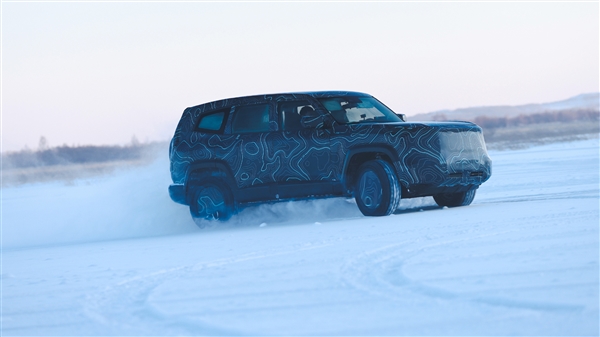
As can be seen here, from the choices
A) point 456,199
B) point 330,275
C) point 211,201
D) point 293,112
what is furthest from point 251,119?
point 330,275

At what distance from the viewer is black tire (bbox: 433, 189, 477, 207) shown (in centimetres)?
1068

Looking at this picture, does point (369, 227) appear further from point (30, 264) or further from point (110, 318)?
point (110, 318)

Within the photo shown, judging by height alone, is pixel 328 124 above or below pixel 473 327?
above

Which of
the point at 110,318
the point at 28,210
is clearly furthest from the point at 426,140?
the point at 28,210

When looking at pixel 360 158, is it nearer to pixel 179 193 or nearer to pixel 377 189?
pixel 377 189

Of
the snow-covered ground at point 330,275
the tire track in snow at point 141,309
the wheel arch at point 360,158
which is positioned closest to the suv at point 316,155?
the wheel arch at point 360,158

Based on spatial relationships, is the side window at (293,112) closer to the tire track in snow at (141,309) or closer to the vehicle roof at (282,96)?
the vehicle roof at (282,96)

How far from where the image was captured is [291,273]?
598cm

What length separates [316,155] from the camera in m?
9.78

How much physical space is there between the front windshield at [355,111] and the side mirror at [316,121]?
0.49 feet

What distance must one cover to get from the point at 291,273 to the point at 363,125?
158 inches

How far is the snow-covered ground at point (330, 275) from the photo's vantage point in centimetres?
434

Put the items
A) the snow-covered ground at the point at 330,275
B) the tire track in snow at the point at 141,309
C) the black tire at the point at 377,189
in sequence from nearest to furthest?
the snow-covered ground at the point at 330,275 → the tire track in snow at the point at 141,309 → the black tire at the point at 377,189

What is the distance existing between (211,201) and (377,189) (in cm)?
214
